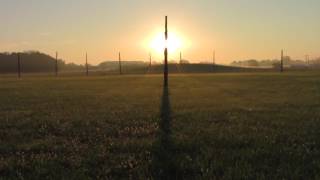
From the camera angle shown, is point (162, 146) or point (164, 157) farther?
point (162, 146)

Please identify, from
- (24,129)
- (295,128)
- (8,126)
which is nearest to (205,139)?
(295,128)

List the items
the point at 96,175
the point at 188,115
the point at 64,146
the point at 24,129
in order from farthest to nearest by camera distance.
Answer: the point at 188,115
the point at 24,129
the point at 64,146
the point at 96,175

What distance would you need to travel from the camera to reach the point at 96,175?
8625mm

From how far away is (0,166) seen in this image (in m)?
9.42

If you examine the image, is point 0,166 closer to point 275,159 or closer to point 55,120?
point 275,159

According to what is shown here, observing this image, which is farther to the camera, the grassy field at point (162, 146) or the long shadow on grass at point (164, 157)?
the grassy field at point (162, 146)

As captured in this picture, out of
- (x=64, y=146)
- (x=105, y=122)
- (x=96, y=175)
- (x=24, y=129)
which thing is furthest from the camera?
(x=105, y=122)

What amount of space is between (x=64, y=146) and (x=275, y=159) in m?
4.56

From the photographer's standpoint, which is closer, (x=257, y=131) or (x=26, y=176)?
(x=26, y=176)

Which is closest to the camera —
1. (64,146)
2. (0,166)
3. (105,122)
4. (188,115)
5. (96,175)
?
(96,175)

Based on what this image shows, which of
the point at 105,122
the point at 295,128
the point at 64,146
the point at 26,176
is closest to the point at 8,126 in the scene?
the point at 105,122

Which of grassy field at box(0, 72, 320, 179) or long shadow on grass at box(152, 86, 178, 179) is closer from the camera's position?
long shadow on grass at box(152, 86, 178, 179)

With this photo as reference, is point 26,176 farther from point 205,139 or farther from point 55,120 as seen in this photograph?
point 55,120

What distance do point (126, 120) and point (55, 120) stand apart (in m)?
2.29
